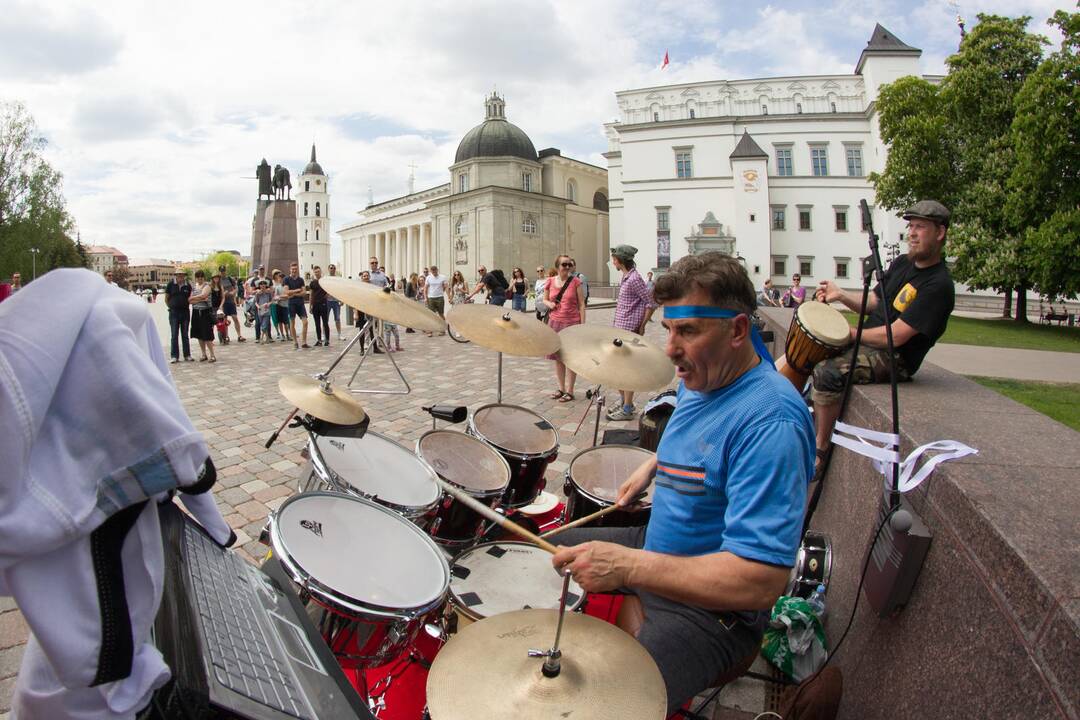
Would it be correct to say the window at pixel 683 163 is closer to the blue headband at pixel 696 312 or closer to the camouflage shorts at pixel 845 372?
the camouflage shorts at pixel 845 372

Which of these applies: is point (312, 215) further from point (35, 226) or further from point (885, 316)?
point (885, 316)

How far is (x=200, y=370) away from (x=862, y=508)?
38.8 ft

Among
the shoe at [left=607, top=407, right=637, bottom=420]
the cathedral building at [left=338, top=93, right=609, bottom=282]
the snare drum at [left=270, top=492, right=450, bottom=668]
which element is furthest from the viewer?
the cathedral building at [left=338, top=93, right=609, bottom=282]

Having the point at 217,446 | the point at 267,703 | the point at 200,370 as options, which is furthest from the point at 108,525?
the point at 200,370

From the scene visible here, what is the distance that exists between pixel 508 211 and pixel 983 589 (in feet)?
186

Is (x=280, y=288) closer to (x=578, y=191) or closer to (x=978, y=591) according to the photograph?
(x=978, y=591)

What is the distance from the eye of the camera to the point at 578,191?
221 ft

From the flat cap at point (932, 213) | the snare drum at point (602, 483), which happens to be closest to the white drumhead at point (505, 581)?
the snare drum at point (602, 483)

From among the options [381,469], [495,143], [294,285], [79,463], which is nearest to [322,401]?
[381,469]

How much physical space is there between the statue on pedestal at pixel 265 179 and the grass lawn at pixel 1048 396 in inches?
2791

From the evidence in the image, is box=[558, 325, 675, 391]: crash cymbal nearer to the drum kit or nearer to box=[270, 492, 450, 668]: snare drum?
the drum kit

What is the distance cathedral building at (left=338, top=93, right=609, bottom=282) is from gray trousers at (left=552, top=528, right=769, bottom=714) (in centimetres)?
5359

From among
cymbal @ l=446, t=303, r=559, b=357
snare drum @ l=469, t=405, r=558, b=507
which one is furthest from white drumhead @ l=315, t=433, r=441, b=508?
cymbal @ l=446, t=303, r=559, b=357

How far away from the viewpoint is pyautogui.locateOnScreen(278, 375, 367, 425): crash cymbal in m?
3.37
